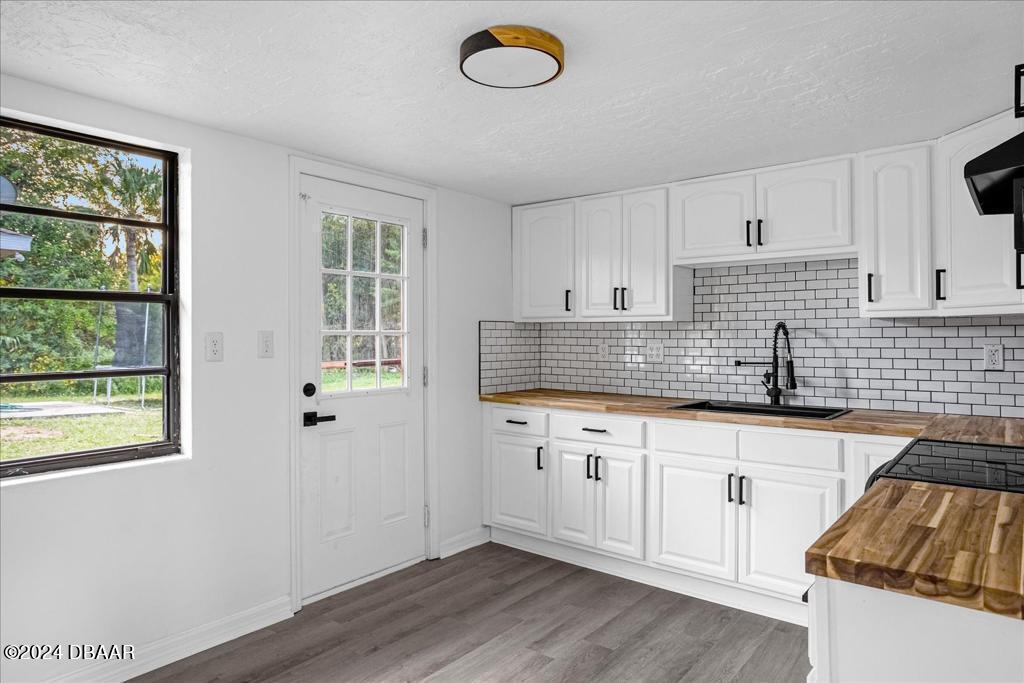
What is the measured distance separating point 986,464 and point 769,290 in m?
1.89

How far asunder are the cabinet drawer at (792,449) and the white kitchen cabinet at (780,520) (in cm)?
5

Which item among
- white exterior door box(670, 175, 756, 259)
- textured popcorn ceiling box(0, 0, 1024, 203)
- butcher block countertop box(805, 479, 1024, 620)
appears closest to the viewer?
butcher block countertop box(805, 479, 1024, 620)

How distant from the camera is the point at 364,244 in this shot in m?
3.49

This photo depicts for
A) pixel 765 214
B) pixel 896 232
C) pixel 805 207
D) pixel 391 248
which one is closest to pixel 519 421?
pixel 391 248

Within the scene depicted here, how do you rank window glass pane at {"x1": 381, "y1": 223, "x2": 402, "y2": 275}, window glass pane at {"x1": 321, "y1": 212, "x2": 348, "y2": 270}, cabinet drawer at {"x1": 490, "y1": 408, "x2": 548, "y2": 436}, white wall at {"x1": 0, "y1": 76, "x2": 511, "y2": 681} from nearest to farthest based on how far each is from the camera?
white wall at {"x1": 0, "y1": 76, "x2": 511, "y2": 681} < window glass pane at {"x1": 321, "y1": 212, "x2": 348, "y2": 270} < window glass pane at {"x1": 381, "y1": 223, "x2": 402, "y2": 275} < cabinet drawer at {"x1": 490, "y1": 408, "x2": 548, "y2": 436}

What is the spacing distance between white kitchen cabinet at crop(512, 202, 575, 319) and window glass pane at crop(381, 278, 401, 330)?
3.31ft

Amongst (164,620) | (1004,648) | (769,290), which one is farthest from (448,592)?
(1004,648)

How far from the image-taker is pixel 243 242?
9.56 feet

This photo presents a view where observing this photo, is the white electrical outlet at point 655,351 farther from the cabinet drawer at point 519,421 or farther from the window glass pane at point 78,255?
the window glass pane at point 78,255

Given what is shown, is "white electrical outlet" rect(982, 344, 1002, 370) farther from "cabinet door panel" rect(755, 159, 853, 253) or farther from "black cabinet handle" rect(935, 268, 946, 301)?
"cabinet door panel" rect(755, 159, 853, 253)

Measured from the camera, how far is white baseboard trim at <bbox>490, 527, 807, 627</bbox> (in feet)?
10.1

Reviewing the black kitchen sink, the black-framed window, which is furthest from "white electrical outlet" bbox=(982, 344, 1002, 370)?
the black-framed window

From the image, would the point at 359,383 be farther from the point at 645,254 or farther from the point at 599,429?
the point at 645,254

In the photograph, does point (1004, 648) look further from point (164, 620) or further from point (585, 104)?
point (164, 620)
